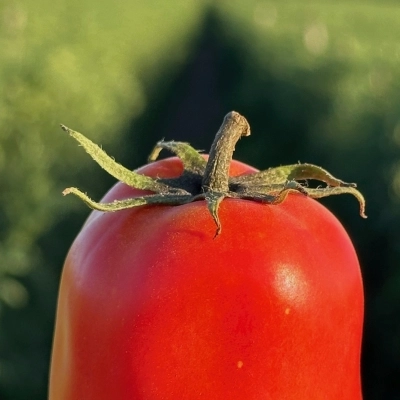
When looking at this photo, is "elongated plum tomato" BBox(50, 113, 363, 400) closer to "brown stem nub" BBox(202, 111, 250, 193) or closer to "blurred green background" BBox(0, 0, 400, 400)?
"brown stem nub" BBox(202, 111, 250, 193)

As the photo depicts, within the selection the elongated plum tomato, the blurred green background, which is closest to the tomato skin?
the elongated plum tomato

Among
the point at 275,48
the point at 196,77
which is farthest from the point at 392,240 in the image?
the point at 196,77

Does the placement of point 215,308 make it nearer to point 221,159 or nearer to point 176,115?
point 221,159

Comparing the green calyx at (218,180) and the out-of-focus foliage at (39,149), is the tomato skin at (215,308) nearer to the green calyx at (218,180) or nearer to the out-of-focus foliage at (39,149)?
the green calyx at (218,180)

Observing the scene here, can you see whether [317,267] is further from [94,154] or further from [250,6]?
[250,6]

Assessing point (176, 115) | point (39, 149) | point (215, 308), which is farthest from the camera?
point (176, 115)

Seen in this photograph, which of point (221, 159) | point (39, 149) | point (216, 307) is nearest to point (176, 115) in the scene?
point (39, 149)

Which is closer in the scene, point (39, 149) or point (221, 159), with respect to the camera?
point (221, 159)
